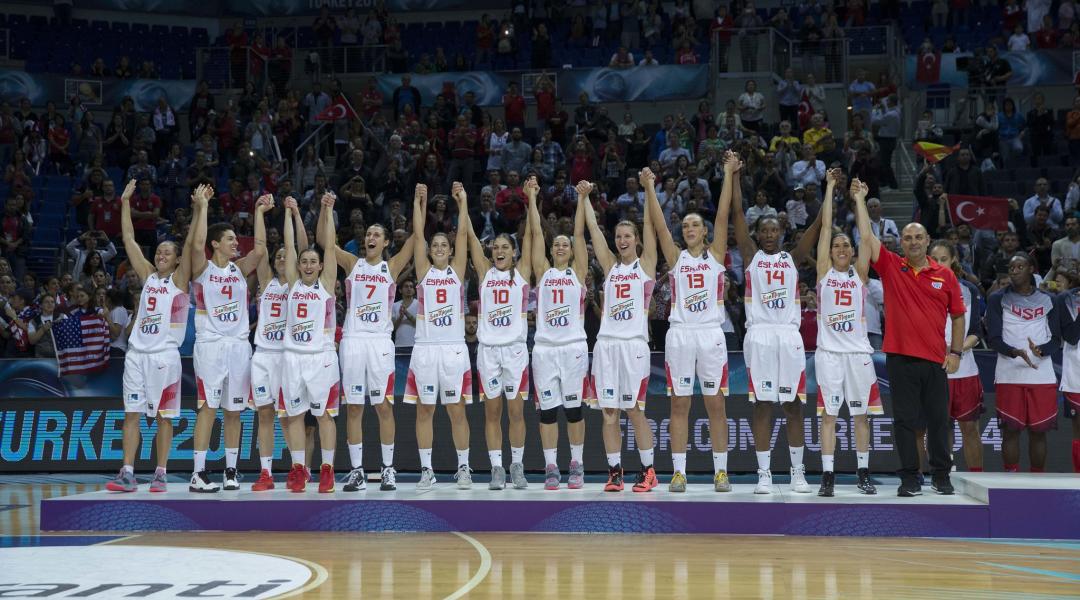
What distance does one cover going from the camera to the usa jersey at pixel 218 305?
11227 mm

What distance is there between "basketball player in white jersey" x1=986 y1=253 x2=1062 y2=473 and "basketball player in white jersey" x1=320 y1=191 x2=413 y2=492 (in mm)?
5939

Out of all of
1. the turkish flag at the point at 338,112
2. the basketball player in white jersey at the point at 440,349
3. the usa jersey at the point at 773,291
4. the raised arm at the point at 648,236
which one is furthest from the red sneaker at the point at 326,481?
the turkish flag at the point at 338,112

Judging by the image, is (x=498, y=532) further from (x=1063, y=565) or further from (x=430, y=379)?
(x=1063, y=565)

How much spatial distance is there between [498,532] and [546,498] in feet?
1.64

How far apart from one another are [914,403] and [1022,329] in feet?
7.60

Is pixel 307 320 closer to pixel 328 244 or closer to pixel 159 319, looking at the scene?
pixel 328 244

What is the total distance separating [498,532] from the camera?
10070 millimetres

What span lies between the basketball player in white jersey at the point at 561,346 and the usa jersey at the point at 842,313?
7.07 ft

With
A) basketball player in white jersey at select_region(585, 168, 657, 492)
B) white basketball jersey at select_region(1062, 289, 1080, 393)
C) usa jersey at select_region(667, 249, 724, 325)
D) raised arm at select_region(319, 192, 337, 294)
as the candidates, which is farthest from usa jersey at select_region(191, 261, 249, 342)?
white basketball jersey at select_region(1062, 289, 1080, 393)

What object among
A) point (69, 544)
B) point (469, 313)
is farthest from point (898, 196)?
point (69, 544)

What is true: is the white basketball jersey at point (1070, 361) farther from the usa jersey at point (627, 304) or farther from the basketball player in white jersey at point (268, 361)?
the basketball player in white jersey at point (268, 361)

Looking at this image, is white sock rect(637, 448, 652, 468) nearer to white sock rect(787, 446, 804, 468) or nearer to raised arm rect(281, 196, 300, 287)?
white sock rect(787, 446, 804, 468)

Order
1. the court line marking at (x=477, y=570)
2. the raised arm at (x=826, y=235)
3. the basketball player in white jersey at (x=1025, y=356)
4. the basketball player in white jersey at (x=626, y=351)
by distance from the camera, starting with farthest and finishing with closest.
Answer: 1. the basketball player in white jersey at (x=1025, y=356)
2. the basketball player in white jersey at (x=626, y=351)
3. the raised arm at (x=826, y=235)
4. the court line marking at (x=477, y=570)

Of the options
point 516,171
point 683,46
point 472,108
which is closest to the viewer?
point 516,171
